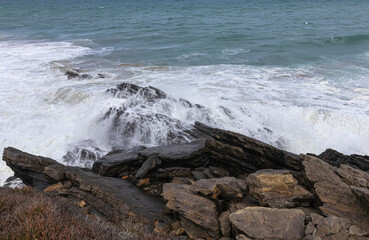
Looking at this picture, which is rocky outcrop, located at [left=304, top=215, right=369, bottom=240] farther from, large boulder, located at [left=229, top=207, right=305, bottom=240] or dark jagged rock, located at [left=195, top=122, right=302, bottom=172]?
dark jagged rock, located at [left=195, top=122, right=302, bottom=172]

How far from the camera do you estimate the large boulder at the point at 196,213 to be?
23.2ft

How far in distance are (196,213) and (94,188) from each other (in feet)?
10.9

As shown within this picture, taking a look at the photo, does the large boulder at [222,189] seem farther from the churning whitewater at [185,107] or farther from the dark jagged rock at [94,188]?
the churning whitewater at [185,107]

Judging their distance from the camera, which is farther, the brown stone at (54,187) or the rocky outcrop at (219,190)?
the brown stone at (54,187)

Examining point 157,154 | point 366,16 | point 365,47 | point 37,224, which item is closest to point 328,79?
point 365,47

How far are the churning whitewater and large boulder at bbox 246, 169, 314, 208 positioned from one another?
5.75 meters

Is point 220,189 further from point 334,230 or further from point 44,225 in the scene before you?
point 44,225

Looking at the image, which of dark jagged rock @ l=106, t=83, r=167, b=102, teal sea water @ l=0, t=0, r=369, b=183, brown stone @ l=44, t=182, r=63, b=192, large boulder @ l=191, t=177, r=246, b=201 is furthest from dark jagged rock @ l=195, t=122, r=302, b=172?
dark jagged rock @ l=106, t=83, r=167, b=102

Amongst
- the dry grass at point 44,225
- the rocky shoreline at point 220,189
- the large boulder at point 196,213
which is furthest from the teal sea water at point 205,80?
the dry grass at point 44,225

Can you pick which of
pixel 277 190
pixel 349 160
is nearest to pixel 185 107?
pixel 349 160

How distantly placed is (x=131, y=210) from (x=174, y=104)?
8521mm

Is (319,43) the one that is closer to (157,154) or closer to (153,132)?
(153,132)

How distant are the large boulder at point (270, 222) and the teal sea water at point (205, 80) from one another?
7.17m

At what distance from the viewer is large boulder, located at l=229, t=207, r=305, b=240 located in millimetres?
6219
